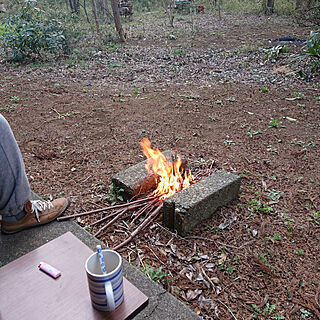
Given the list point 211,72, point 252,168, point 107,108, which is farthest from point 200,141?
point 211,72

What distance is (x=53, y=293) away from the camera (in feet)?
Result: 3.82

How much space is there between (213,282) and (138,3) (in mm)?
17905

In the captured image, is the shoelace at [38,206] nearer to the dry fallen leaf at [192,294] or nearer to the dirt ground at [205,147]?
the dirt ground at [205,147]

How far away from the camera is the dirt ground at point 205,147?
2021 millimetres

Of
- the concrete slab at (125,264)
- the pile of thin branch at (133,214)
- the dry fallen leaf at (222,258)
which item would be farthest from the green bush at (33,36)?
the dry fallen leaf at (222,258)

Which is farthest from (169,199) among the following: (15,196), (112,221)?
(15,196)

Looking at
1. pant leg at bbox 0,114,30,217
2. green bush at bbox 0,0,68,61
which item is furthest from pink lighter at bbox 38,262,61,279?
green bush at bbox 0,0,68,61

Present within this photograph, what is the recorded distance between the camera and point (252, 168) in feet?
10.7

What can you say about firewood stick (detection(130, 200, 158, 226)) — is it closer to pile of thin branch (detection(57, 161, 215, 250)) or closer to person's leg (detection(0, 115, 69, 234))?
pile of thin branch (detection(57, 161, 215, 250))

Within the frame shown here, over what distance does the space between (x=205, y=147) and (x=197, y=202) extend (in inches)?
59.8

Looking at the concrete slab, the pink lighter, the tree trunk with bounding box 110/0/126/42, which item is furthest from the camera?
the tree trunk with bounding box 110/0/126/42

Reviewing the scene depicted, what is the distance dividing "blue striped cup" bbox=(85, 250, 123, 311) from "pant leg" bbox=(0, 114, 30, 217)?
1106 mm

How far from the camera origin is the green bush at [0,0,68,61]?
7.57m

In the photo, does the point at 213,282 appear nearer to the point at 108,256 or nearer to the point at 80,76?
the point at 108,256
